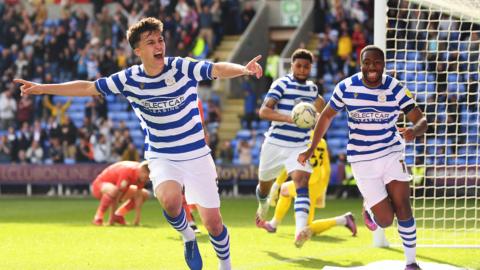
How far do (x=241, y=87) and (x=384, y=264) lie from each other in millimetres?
18147

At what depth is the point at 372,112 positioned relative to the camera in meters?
8.85

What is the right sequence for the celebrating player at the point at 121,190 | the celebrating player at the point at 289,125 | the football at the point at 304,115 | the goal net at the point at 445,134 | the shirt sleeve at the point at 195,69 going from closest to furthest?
the shirt sleeve at the point at 195,69 → the football at the point at 304,115 → the celebrating player at the point at 289,125 → the goal net at the point at 445,134 → the celebrating player at the point at 121,190

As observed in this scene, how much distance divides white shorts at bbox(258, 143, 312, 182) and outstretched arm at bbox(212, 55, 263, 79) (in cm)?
351

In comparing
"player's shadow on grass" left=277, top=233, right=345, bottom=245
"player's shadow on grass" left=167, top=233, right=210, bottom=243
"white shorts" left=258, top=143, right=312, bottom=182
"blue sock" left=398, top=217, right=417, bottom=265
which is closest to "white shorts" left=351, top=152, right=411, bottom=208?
"blue sock" left=398, top=217, right=417, bottom=265

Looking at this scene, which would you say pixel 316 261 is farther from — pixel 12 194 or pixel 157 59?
pixel 12 194

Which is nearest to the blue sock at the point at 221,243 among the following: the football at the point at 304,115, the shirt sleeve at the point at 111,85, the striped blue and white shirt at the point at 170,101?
the striped blue and white shirt at the point at 170,101

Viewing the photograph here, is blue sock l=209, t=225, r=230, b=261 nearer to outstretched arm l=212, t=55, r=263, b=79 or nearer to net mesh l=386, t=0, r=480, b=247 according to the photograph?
outstretched arm l=212, t=55, r=263, b=79

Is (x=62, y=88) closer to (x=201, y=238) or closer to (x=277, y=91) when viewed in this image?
(x=277, y=91)

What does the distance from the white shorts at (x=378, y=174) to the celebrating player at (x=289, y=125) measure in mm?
2100

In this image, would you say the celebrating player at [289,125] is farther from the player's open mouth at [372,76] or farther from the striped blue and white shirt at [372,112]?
the player's open mouth at [372,76]

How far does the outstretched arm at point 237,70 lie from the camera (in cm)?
777

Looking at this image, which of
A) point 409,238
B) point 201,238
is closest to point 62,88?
point 409,238

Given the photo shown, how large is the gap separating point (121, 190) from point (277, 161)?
11.6 feet

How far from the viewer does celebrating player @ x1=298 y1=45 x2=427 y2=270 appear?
28.9 ft
